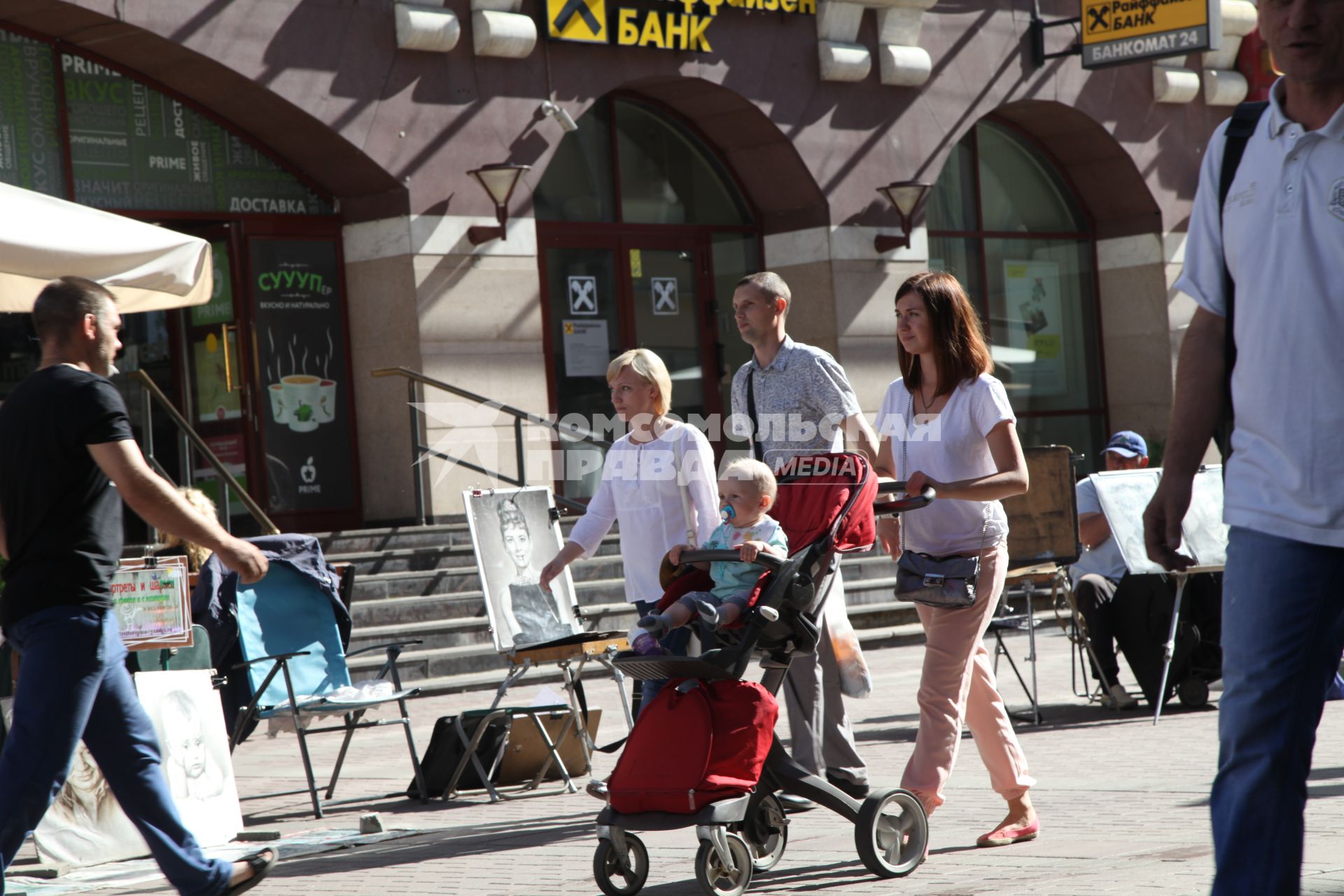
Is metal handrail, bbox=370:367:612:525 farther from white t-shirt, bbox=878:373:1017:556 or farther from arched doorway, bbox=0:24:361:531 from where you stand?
white t-shirt, bbox=878:373:1017:556

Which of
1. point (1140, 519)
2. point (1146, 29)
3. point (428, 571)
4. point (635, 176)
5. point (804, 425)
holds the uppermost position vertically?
point (1146, 29)

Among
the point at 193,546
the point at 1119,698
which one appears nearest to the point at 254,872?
the point at 193,546

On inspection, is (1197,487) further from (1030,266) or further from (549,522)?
Result: (1030,266)

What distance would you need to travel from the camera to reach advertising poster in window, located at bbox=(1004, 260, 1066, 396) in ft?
69.2

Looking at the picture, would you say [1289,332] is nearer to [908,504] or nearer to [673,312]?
[908,504]

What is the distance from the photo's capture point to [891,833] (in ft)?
18.1

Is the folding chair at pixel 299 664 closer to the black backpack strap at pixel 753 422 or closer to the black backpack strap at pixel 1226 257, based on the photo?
the black backpack strap at pixel 753 422

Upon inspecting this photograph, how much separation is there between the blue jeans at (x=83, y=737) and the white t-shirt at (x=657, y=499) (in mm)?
2306

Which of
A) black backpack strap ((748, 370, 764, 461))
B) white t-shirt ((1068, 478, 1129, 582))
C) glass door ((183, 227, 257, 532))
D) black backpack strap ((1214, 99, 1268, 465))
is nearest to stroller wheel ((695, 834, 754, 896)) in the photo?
black backpack strap ((748, 370, 764, 461))

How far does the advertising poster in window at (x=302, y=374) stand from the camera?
1524 cm

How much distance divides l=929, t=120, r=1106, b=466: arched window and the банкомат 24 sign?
4.30 m

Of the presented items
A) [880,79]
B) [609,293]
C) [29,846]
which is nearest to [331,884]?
[29,846]

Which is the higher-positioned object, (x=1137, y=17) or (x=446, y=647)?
(x=1137, y=17)

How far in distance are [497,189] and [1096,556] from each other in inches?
281
